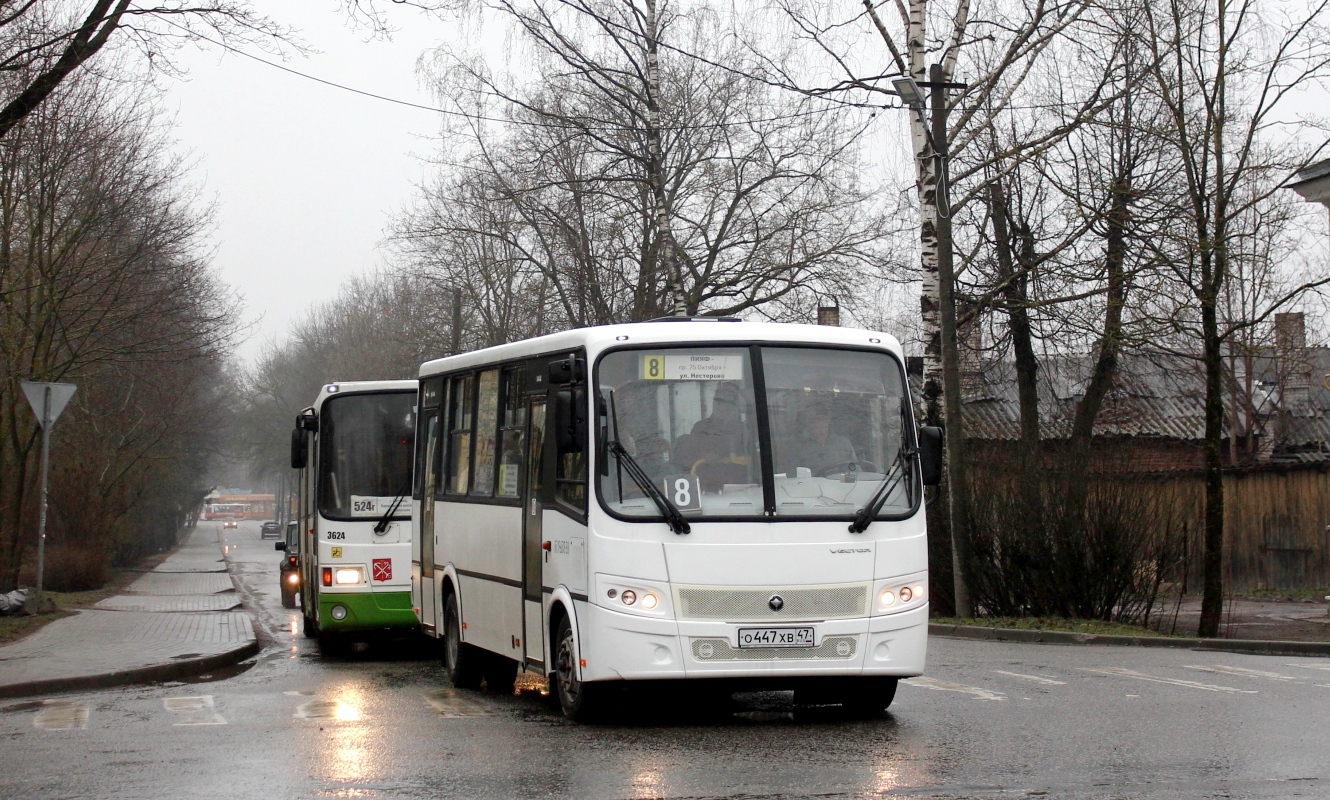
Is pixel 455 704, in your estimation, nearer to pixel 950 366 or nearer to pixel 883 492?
pixel 883 492

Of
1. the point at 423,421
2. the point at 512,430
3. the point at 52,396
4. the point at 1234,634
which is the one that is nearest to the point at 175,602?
the point at 52,396

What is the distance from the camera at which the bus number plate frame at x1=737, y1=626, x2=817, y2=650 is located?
368 inches

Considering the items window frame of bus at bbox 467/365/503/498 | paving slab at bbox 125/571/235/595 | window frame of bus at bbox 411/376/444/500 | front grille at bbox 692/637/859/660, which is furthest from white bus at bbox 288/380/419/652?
paving slab at bbox 125/571/235/595

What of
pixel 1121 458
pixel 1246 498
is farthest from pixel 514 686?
pixel 1246 498

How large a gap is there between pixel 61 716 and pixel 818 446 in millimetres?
6045

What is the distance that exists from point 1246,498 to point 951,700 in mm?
21911

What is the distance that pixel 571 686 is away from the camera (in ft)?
32.7

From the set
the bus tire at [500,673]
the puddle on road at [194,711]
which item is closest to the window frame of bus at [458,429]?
the bus tire at [500,673]

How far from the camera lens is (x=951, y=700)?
10961mm

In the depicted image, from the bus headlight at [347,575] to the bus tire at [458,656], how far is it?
340cm

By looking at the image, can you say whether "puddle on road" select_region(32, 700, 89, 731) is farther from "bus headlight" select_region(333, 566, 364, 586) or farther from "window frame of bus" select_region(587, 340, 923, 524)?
"window frame of bus" select_region(587, 340, 923, 524)

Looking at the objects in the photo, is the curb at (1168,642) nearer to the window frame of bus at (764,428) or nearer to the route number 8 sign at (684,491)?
the window frame of bus at (764,428)

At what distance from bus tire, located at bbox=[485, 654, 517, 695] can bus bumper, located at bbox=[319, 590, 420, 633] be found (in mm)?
3396

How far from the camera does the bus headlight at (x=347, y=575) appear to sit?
16453 mm
